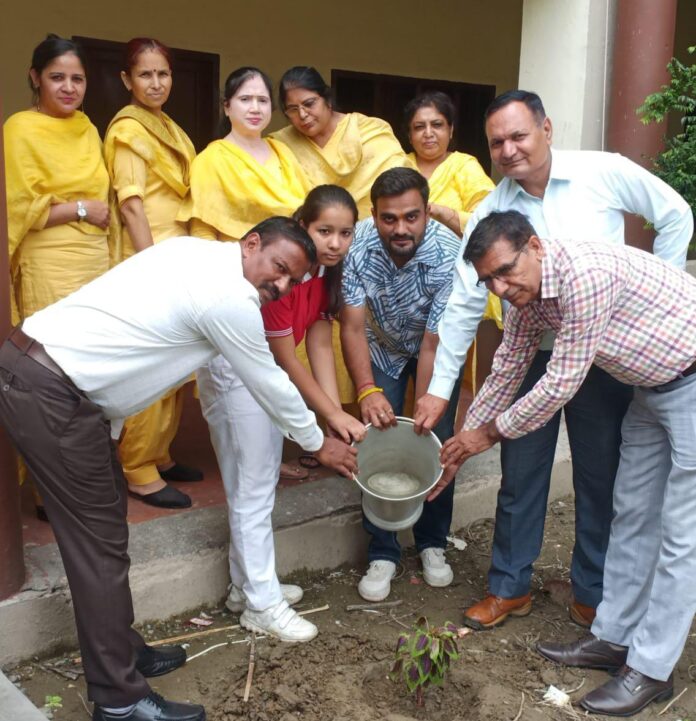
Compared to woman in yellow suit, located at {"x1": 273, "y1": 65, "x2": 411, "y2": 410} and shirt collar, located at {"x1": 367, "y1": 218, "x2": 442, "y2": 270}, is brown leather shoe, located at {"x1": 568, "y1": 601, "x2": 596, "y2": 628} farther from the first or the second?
shirt collar, located at {"x1": 367, "y1": 218, "x2": 442, "y2": 270}

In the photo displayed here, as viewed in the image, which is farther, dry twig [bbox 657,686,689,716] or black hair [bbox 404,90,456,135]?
black hair [bbox 404,90,456,135]

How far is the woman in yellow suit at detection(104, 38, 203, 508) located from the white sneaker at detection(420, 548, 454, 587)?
40.6 inches

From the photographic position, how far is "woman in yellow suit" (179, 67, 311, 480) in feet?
12.0

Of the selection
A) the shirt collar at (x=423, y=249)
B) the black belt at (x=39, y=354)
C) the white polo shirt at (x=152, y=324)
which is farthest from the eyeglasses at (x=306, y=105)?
the black belt at (x=39, y=354)

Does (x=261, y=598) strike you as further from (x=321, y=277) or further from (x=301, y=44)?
(x=301, y=44)

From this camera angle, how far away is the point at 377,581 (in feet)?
11.9

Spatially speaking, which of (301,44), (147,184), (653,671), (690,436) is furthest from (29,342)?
(301,44)

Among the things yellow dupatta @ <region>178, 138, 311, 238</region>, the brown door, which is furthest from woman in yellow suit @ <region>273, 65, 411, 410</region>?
the brown door

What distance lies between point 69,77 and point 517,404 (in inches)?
83.7

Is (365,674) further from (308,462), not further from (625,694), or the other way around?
(308,462)

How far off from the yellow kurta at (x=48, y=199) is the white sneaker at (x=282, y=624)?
58.3 inches

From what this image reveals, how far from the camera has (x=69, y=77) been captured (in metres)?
3.50

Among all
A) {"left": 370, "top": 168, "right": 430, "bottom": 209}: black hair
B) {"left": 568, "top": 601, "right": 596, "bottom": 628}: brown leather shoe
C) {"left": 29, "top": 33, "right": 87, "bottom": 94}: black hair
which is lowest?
{"left": 568, "top": 601, "right": 596, "bottom": 628}: brown leather shoe

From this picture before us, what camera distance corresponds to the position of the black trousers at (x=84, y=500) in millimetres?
2488
